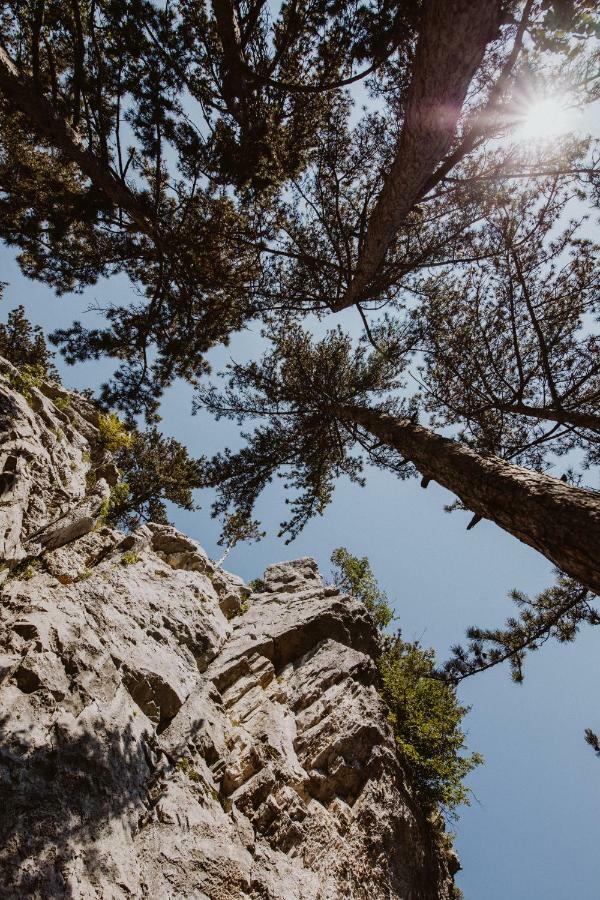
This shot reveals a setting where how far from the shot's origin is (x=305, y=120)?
260 inches

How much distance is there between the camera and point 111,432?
29.0ft

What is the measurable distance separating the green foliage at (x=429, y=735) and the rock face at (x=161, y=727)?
701 millimetres

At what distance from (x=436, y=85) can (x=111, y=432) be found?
822 centimetres

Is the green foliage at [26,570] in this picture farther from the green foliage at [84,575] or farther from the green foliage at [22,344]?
the green foliage at [22,344]

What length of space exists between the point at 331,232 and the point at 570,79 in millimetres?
4530

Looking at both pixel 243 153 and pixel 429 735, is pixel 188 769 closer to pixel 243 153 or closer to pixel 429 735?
pixel 429 735

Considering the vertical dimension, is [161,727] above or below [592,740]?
below

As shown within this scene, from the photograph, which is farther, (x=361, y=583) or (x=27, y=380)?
(x=361, y=583)

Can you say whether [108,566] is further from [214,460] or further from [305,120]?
[305,120]

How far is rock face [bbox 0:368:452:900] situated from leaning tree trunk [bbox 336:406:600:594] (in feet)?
15.8

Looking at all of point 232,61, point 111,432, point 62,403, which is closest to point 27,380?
point 62,403

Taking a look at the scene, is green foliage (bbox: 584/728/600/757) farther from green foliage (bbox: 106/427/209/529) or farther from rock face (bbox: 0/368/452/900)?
green foliage (bbox: 106/427/209/529)

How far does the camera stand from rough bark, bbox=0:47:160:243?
17.3 feet

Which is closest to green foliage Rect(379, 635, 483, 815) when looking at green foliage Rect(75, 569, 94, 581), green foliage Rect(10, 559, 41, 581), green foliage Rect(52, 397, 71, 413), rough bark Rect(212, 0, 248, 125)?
green foliage Rect(75, 569, 94, 581)
